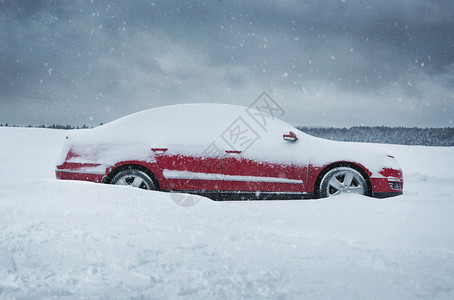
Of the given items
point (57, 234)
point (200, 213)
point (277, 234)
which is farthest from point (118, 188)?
point (277, 234)

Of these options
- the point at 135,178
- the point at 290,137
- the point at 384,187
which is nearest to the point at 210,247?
the point at 135,178

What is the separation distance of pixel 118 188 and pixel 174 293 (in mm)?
2522

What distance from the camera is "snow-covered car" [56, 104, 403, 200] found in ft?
16.2

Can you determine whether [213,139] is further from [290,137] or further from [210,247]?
[210,247]

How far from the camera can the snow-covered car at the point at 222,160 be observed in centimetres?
493

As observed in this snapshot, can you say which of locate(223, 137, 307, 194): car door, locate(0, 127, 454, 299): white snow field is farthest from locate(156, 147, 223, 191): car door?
locate(0, 127, 454, 299): white snow field

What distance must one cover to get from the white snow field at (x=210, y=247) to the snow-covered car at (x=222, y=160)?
0.68m

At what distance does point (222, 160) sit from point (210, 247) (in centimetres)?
244

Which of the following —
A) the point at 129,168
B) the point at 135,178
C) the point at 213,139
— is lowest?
the point at 135,178

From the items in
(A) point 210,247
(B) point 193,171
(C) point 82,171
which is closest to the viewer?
(A) point 210,247

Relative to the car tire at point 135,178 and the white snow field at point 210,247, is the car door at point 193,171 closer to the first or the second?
the car tire at point 135,178

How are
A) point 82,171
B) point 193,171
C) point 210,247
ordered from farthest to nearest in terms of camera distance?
point 82,171 < point 193,171 < point 210,247

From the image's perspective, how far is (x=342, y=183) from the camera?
5.09 metres

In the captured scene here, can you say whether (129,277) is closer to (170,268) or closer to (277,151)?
(170,268)
